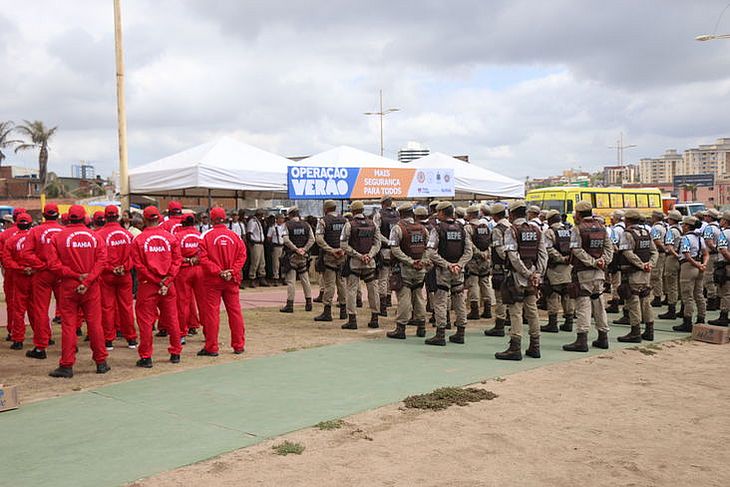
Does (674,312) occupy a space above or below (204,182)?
below

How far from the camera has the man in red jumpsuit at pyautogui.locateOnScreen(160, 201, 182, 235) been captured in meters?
9.62

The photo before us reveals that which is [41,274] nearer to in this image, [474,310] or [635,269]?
[474,310]

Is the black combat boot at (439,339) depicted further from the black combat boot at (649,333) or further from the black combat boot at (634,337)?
the black combat boot at (649,333)

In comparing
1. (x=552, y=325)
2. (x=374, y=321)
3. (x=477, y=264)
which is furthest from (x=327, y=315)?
(x=552, y=325)

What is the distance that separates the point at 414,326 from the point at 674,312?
5036mm

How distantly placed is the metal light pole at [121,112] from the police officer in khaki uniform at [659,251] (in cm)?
1221

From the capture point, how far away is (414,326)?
11031mm

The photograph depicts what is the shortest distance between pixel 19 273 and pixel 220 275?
311cm

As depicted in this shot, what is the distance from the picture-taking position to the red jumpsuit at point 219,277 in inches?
329

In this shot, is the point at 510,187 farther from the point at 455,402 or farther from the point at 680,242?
the point at 455,402

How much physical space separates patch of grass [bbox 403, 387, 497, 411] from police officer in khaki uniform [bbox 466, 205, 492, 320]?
417 centimetres

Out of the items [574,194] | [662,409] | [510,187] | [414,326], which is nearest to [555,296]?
[414,326]

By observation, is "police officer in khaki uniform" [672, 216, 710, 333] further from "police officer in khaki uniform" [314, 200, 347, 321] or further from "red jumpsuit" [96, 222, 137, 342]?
"red jumpsuit" [96, 222, 137, 342]

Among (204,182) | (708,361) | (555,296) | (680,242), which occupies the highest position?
(204,182)
